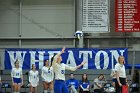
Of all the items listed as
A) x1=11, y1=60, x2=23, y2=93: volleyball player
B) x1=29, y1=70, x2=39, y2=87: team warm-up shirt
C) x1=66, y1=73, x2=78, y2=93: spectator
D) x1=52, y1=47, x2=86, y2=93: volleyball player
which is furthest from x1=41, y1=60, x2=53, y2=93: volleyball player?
x1=52, y1=47, x2=86, y2=93: volleyball player

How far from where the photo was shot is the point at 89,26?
60.8ft

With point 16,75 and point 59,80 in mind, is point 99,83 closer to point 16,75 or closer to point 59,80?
point 16,75

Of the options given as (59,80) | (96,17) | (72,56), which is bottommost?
(59,80)

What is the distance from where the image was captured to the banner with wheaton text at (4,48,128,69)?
58.7 feet

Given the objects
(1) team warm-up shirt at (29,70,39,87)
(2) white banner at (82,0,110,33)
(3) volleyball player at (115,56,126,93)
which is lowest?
(1) team warm-up shirt at (29,70,39,87)

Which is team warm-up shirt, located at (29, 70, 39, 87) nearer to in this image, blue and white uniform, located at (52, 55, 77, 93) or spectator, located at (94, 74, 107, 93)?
spectator, located at (94, 74, 107, 93)

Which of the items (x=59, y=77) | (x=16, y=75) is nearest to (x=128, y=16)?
(x=16, y=75)

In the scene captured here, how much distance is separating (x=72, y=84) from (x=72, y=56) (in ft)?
6.49

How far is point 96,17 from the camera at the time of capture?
1855cm

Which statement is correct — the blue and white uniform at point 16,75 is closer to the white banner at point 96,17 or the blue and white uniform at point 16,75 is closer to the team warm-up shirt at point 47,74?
the team warm-up shirt at point 47,74

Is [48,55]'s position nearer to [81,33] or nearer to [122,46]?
[81,33]

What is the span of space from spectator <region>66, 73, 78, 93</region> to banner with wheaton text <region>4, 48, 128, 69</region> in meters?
1.33

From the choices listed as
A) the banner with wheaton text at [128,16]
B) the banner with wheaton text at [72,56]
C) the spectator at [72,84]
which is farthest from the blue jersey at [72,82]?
the banner with wheaton text at [128,16]

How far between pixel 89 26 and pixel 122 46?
213cm
